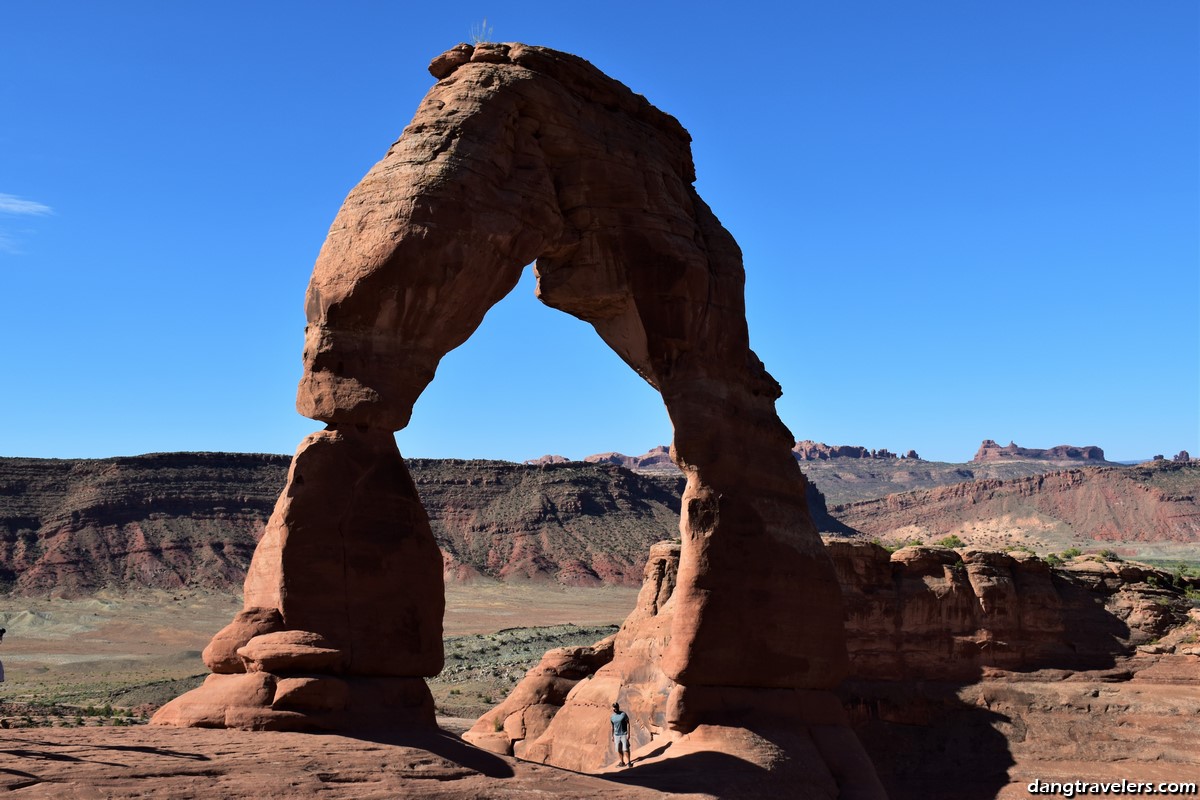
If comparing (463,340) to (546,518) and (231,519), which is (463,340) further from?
(546,518)

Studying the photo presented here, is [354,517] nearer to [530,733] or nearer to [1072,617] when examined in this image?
[530,733]

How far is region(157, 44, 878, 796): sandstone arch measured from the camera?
1330cm

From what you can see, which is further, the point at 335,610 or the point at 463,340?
the point at 463,340

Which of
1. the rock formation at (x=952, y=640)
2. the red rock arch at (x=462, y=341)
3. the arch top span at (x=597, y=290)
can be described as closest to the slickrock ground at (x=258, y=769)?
the red rock arch at (x=462, y=341)

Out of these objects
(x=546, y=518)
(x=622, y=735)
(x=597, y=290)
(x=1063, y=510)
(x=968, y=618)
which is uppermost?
(x=1063, y=510)

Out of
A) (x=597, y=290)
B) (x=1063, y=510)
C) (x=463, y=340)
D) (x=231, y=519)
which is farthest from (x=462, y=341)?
(x=1063, y=510)

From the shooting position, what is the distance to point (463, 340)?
15297 millimetres

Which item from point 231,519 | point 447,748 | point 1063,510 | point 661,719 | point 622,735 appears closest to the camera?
point 447,748

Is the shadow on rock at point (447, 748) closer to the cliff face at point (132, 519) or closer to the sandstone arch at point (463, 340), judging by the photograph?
the sandstone arch at point (463, 340)

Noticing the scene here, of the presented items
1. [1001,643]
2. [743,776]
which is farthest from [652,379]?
[1001,643]

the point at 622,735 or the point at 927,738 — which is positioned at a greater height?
the point at 622,735

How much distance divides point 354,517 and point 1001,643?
46.6 feet

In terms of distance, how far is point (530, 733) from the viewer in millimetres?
20453

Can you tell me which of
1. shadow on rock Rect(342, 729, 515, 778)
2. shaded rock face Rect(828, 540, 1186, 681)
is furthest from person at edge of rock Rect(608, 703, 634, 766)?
shaded rock face Rect(828, 540, 1186, 681)
